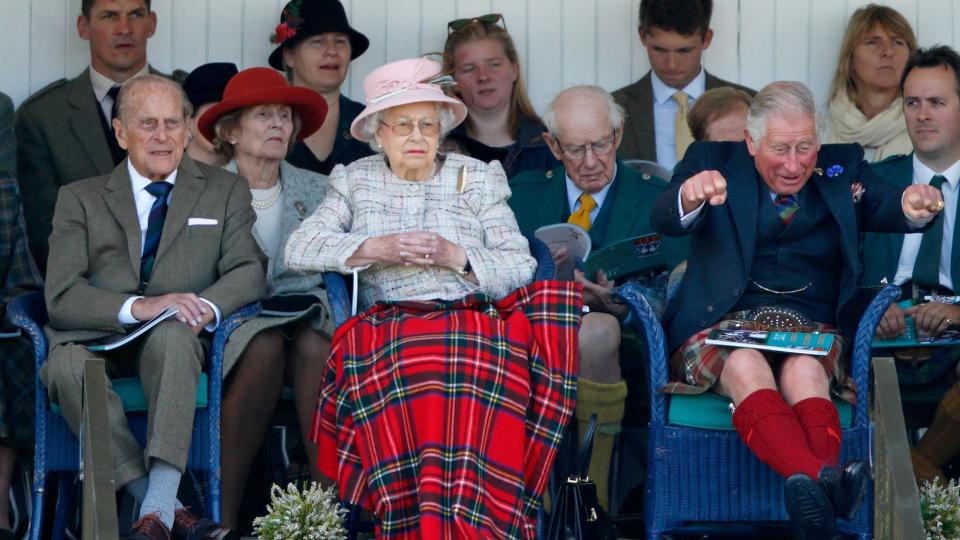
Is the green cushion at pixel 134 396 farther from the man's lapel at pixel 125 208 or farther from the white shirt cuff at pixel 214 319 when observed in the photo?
the man's lapel at pixel 125 208

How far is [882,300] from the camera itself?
5258mm

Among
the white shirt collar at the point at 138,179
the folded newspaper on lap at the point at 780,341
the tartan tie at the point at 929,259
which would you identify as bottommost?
the folded newspaper on lap at the point at 780,341

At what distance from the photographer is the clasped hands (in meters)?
5.46

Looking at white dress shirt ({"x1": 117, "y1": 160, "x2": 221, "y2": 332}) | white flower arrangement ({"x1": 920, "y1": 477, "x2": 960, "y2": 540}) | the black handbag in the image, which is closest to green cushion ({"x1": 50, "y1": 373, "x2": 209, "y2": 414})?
white dress shirt ({"x1": 117, "y1": 160, "x2": 221, "y2": 332})

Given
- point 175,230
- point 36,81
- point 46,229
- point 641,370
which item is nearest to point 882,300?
point 641,370

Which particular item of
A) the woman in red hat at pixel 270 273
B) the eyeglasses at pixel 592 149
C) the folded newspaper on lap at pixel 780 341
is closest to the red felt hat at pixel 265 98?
the woman in red hat at pixel 270 273

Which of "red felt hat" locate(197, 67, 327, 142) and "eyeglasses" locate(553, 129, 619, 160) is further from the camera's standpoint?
"eyeglasses" locate(553, 129, 619, 160)

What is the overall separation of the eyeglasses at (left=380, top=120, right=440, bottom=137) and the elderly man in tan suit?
546 mm

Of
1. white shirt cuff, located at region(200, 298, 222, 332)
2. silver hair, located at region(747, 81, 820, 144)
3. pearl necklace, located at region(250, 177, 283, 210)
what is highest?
silver hair, located at region(747, 81, 820, 144)

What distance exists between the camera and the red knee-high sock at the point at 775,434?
4.90 m

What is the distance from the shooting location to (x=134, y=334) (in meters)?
5.39

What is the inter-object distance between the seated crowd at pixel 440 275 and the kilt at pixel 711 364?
10 mm

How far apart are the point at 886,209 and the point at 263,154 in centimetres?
209

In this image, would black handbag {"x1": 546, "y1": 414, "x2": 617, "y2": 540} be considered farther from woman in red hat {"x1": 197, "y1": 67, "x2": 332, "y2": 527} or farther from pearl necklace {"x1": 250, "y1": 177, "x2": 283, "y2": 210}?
pearl necklace {"x1": 250, "y1": 177, "x2": 283, "y2": 210}
